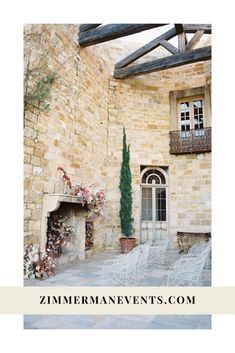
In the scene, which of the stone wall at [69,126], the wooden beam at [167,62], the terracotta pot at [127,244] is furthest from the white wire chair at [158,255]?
the wooden beam at [167,62]

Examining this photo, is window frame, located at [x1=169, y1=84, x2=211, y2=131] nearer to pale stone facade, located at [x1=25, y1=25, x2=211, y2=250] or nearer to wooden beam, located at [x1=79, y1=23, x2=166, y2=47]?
pale stone facade, located at [x1=25, y1=25, x2=211, y2=250]

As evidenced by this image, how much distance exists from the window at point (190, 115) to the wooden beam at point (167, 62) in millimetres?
1438

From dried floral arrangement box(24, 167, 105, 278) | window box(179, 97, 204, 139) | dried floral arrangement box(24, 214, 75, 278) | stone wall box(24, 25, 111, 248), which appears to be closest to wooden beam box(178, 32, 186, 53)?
window box(179, 97, 204, 139)

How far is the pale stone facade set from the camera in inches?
225

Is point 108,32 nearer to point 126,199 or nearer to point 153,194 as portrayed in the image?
point 126,199

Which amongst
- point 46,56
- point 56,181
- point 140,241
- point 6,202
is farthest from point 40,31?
point 140,241

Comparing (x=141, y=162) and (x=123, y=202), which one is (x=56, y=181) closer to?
(x=123, y=202)

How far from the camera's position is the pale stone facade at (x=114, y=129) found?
5.73 metres

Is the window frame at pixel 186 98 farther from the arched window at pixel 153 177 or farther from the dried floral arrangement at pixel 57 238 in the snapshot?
the dried floral arrangement at pixel 57 238

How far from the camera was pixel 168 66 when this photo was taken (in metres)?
7.26

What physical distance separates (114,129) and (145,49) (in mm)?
2084

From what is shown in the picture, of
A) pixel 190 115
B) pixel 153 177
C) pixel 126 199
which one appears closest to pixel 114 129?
pixel 153 177

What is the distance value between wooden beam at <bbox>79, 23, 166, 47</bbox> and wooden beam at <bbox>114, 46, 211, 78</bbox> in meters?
1.75

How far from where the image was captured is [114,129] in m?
7.84
